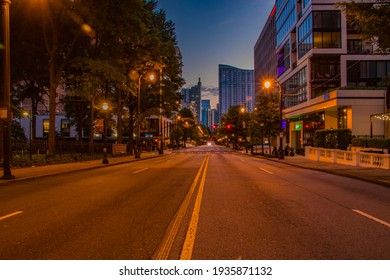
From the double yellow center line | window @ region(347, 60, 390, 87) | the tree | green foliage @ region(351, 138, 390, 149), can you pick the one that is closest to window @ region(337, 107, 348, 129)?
window @ region(347, 60, 390, 87)

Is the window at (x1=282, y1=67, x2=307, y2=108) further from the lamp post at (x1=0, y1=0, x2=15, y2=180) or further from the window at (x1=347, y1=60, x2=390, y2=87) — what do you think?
the lamp post at (x1=0, y1=0, x2=15, y2=180)

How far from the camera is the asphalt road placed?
16.6 ft

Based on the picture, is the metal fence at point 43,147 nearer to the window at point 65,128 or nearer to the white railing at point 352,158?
the white railing at point 352,158

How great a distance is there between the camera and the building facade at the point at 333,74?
40.8m

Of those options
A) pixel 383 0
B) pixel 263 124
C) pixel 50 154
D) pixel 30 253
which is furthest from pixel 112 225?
pixel 263 124

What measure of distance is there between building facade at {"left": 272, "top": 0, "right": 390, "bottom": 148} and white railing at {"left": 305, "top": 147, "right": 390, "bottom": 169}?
35.7 ft

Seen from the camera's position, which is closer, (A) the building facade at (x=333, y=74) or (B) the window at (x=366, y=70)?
(A) the building facade at (x=333, y=74)

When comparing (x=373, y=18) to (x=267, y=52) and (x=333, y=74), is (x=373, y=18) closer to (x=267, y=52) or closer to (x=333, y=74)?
(x=333, y=74)

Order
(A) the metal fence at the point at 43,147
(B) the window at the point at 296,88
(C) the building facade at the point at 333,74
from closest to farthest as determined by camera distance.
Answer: (A) the metal fence at the point at 43,147 < (C) the building facade at the point at 333,74 < (B) the window at the point at 296,88

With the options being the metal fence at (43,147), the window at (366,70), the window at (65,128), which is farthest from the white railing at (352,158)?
the window at (65,128)

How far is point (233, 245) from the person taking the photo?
534 cm

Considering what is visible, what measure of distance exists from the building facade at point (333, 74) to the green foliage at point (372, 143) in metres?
9.40

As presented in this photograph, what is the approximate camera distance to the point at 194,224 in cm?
667

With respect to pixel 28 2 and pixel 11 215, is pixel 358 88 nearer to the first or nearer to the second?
pixel 28 2
